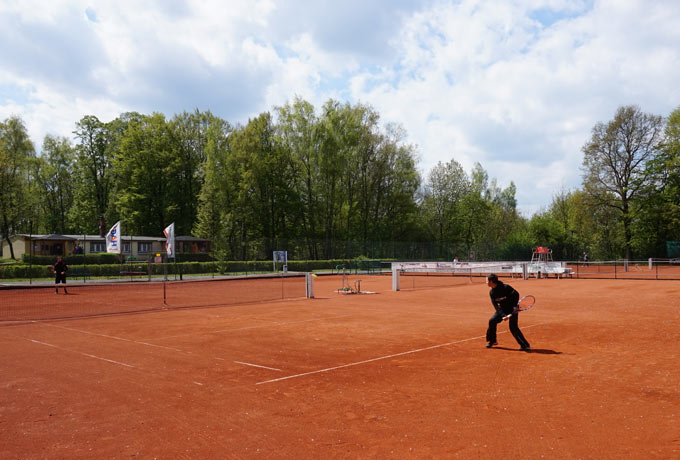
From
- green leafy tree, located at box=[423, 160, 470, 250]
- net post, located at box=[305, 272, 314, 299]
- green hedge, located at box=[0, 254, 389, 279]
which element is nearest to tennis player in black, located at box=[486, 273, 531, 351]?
net post, located at box=[305, 272, 314, 299]

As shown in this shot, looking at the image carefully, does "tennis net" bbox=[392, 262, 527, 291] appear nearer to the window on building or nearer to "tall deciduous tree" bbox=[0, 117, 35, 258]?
the window on building

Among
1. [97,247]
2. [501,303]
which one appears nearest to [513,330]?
[501,303]

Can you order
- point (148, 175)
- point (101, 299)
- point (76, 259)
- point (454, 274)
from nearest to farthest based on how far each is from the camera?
point (101, 299) → point (454, 274) → point (76, 259) → point (148, 175)

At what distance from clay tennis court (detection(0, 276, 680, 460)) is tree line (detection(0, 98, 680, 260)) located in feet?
137

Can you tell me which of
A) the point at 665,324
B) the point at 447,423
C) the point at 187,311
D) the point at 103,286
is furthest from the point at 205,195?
the point at 447,423

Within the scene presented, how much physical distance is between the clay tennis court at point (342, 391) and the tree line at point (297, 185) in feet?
137

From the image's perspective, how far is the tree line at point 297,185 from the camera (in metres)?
61.1

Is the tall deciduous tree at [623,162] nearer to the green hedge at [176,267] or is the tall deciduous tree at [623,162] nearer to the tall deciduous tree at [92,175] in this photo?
the green hedge at [176,267]

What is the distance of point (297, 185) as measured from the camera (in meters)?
68.6

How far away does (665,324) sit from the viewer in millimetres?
13781

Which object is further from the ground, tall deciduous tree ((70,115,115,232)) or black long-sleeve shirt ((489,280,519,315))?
tall deciduous tree ((70,115,115,232))

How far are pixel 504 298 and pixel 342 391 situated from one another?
4.98 m

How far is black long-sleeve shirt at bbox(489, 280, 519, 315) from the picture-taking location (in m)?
10.8

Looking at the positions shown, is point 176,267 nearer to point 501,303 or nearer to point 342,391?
point 501,303
